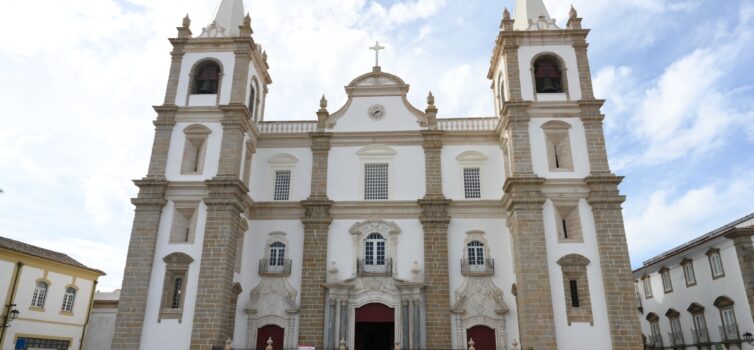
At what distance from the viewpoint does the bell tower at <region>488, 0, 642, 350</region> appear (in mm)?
19250

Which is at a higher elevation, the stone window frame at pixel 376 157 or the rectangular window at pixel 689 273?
the stone window frame at pixel 376 157

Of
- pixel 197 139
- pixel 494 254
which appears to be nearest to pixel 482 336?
pixel 494 254

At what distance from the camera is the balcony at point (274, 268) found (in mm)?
22531

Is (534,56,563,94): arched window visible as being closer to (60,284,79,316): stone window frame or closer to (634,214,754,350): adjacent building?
(634,214,754,350): adjacent building

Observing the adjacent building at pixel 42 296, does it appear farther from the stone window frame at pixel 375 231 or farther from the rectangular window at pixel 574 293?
the rectangular window at pixel 574 293

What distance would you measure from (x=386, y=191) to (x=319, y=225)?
3.38 meters

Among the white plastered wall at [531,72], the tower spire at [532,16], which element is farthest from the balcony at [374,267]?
the tower spire at [532,16]

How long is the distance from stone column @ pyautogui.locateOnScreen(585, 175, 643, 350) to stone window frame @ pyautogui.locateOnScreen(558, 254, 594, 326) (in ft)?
2.16

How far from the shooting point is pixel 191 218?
21953mm

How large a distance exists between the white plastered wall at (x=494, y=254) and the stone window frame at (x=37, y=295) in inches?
851

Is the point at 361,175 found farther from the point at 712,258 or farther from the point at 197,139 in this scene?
the point at 712,258

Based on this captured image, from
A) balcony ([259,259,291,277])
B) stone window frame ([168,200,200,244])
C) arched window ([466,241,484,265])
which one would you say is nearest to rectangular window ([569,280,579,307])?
arched window ([466,241,484,265])

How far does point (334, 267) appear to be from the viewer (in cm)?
2245

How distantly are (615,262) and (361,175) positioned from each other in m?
11.1
